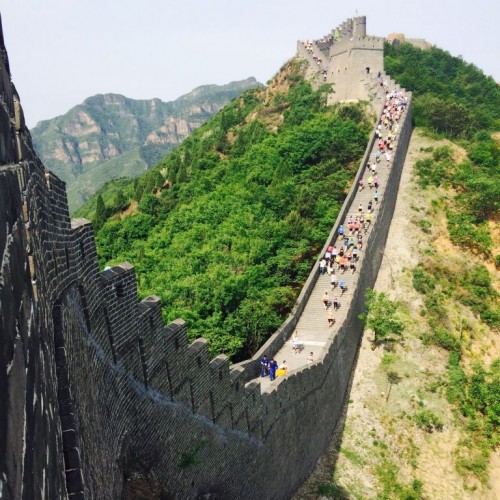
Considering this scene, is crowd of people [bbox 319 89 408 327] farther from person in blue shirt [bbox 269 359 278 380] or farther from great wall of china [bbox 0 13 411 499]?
person in blue shirt [bbox 269 359 278 380]

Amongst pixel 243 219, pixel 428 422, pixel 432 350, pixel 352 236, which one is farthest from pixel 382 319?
pixel 243 219

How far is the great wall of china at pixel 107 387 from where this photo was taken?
212cm

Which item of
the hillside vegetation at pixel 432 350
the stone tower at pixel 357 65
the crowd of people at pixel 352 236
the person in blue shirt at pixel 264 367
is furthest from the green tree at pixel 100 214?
the person in blue shirt at pixel 264 367

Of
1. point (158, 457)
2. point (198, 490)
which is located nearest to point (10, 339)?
point (158, 457)

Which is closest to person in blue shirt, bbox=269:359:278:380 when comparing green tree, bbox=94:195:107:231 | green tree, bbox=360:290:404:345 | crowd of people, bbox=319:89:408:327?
crowd of people, bbox=319:89:408:327

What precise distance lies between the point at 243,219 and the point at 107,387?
63.8ft

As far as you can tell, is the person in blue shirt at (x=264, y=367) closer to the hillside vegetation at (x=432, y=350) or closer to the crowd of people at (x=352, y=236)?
the hillside vegetation at (x=432, y=350)

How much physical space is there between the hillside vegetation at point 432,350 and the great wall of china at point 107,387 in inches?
58.4

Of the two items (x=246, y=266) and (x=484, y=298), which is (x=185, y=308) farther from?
(x=484, y=298)

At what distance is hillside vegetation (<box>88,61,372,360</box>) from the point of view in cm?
1908

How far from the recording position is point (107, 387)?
6188 mm

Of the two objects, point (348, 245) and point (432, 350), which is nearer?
point (432, 350)

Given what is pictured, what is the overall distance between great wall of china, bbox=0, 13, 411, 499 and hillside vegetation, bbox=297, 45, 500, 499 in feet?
4.87

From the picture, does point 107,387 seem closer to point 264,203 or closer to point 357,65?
point 264,203
